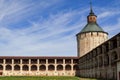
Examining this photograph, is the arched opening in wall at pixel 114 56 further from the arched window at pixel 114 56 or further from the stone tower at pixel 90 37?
the stone tower at pixel 90 37

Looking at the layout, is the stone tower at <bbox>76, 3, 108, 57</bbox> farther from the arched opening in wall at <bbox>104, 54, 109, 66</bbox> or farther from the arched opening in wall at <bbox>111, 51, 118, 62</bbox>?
the arched opening in wall at <bbox>111, 51, 118, 62</bbox>

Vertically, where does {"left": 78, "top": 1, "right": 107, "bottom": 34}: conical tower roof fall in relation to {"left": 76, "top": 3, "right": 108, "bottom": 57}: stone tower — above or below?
above

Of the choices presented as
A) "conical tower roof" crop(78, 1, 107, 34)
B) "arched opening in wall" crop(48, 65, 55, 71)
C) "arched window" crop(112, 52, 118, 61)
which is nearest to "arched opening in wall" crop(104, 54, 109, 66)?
"arched window" crop(112, 52, 118, 61)

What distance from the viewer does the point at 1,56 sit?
258 feet

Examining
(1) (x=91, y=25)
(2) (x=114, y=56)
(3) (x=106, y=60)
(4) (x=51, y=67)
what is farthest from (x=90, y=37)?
(2) (x=114, y=56)

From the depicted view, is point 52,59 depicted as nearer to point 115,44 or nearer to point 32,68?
point 32,68

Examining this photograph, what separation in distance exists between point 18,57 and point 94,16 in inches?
1094

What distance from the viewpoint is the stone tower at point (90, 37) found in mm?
81188

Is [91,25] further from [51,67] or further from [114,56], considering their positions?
[114,56]

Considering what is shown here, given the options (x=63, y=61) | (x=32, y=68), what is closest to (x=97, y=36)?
(x=63, y=61)

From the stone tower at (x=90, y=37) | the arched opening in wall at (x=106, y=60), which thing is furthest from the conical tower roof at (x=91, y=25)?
the arched opening in wall at (x=106, y=60)

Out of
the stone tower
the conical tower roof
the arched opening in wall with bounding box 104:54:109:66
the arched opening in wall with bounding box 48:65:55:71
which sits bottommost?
the arched opening in wall with bounding box 48:65:55:71

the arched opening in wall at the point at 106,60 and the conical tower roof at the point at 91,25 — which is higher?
the conical tower roof at the point at 91,25

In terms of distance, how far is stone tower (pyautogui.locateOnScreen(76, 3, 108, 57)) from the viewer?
3196 inches
